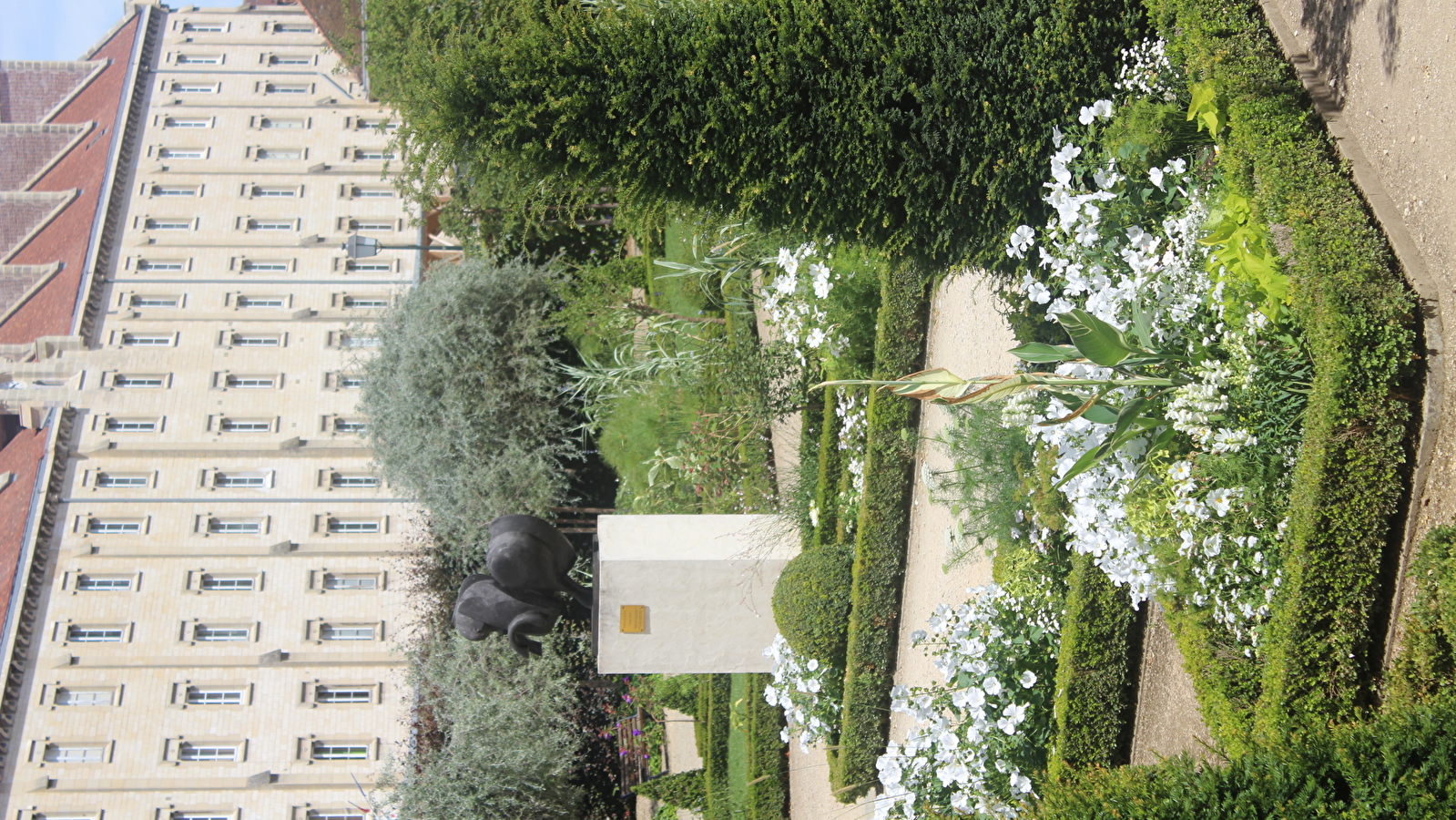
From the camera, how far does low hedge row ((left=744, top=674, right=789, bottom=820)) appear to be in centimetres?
1166

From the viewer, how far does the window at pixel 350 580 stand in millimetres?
23938

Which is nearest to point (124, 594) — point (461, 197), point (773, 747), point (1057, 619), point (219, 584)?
point (219, 584)

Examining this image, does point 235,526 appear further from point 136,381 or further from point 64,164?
point 64,164

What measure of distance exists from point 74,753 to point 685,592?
2036cm

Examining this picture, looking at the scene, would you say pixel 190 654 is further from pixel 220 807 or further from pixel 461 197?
pixel 461 197

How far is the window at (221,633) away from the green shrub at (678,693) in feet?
43.7

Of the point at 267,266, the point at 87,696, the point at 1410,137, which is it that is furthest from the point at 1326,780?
the point at 267,266

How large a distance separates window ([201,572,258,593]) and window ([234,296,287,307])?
720cm

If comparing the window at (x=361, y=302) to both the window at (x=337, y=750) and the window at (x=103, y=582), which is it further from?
the window at (x=337, y=750)

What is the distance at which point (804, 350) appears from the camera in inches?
436

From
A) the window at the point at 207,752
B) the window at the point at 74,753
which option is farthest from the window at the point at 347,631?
the window at the point at 74,753

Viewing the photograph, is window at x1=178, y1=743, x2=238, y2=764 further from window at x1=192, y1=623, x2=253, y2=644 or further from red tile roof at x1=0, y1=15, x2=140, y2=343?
red tile roof at x1=0, y1=15, x2=140, y2=343

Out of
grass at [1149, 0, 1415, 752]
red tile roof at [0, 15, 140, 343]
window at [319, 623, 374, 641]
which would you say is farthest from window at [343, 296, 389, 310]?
grass at [1149, 0, 1415, 752]

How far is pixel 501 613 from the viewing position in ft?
36.2
